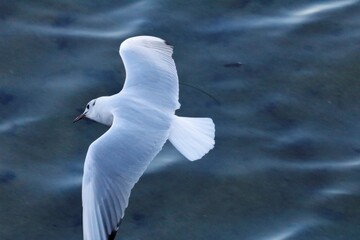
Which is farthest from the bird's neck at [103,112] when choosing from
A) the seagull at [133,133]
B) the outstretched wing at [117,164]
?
the outstretched wing at [117,164]

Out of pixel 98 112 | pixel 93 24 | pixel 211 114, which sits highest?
pixel 98 112

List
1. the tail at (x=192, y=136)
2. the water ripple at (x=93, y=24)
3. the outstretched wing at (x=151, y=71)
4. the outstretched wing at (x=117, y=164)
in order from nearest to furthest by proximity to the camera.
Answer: the outstretched wing at (x=117, y=164), the tail at (x=192, y=136), the outstretched wing at (x=151, y=71), the water ripple at (x=93, y=24)

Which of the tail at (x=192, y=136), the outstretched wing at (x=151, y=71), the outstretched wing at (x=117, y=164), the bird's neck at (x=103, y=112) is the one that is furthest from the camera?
the outstretched wing at (x=151, y=71)

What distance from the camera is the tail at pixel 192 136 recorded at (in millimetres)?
5871

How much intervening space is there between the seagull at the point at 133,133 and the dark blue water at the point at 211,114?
43 centimetres

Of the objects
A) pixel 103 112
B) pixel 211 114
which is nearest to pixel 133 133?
pixel 103 112

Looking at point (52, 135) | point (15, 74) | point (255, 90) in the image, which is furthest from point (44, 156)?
point (255, 90)

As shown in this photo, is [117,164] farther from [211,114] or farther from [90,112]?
[211,114]

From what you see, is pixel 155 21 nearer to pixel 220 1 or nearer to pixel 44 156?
pixel 220 1

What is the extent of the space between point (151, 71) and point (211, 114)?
556 mm

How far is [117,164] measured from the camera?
568cm

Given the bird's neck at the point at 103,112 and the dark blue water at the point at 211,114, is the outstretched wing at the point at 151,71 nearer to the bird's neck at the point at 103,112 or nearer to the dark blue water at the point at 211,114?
the bird's neck at the point at 103,112

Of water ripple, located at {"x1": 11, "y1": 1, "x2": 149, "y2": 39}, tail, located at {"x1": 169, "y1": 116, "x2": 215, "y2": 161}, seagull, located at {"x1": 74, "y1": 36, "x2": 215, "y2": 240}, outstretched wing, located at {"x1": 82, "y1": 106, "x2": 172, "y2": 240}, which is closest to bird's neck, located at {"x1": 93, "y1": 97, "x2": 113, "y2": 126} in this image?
seagull, located at {"x1": 74, "y1": 36, "x2": 215, "y2": 240}

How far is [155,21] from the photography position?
7660 mm
